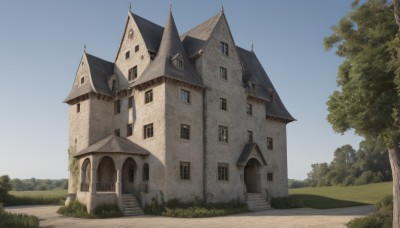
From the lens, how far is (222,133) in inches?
1319

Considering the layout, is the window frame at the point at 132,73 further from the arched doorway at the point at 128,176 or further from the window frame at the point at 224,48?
the window frame at the point at 224,48

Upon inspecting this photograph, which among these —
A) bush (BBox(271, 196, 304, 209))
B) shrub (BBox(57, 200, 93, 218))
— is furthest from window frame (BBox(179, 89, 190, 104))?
bush (BBox(271, 196, 304, 209))

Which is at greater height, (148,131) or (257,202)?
(148,131)

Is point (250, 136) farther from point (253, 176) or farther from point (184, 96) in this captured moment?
point (184, 96)

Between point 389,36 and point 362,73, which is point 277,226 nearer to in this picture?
point 362,73

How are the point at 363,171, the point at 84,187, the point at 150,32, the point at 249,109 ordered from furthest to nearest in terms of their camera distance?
the point at 363,171, the point at 249,109, the point at 150,32, the point at 84,187

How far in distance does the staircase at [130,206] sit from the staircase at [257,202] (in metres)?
10.2

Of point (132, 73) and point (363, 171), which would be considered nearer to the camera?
point (132, 73)

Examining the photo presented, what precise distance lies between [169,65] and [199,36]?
604 centimetres

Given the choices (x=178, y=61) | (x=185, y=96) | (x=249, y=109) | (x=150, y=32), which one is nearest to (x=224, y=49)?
(x=178, y=61)

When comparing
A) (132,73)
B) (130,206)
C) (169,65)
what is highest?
(132,73)

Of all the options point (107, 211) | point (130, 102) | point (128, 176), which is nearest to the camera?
point (107, 211)

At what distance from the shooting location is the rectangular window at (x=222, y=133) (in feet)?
109

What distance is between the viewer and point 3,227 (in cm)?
1568
